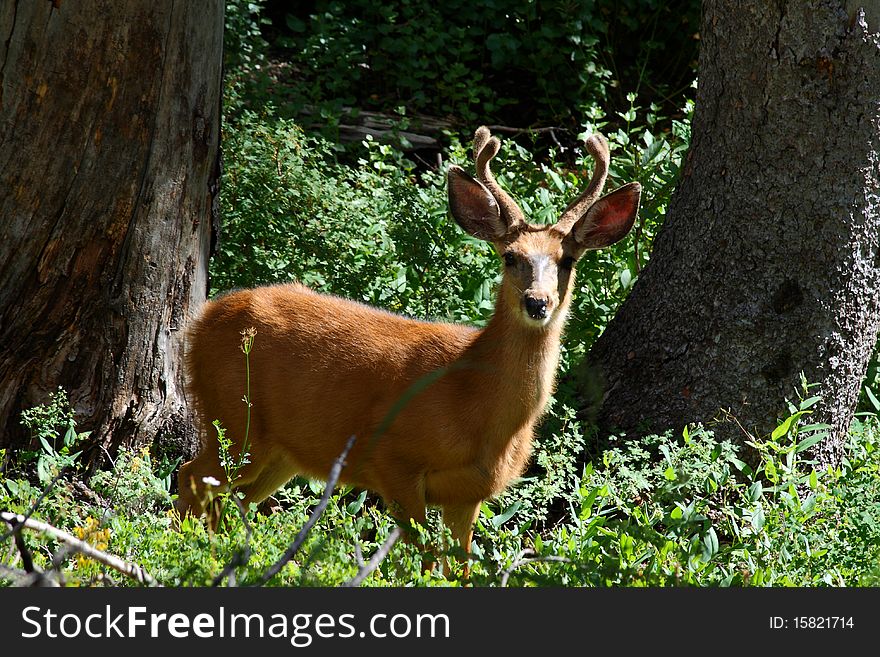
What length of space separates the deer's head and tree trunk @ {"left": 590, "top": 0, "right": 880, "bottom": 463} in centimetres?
66

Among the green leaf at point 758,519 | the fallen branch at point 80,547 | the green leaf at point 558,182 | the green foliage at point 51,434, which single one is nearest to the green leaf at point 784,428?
the green leaf at point 758,519

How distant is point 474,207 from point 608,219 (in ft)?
1.97

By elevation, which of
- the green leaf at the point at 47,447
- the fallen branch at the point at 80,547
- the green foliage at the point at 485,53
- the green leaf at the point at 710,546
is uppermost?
the green foliage at the point at 485,53

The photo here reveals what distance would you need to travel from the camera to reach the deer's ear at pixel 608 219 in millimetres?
5246

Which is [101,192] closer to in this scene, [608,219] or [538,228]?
[538,228]

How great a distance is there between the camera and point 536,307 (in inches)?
192

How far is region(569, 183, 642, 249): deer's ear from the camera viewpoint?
525 cm

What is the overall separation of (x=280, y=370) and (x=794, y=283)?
2.42 m

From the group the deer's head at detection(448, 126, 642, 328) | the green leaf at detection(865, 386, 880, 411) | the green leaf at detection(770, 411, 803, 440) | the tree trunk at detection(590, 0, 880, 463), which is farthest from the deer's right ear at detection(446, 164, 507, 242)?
the green leaf at detection(865, 386, 880, 411)

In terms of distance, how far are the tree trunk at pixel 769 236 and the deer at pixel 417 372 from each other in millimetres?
680

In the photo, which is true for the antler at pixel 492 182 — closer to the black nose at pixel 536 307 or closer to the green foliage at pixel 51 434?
the black nose at pixel 536 307

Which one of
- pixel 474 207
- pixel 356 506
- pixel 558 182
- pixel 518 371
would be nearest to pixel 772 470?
pixel 518 371

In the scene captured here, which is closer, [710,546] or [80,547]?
[80,547]

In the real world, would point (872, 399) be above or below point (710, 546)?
above
